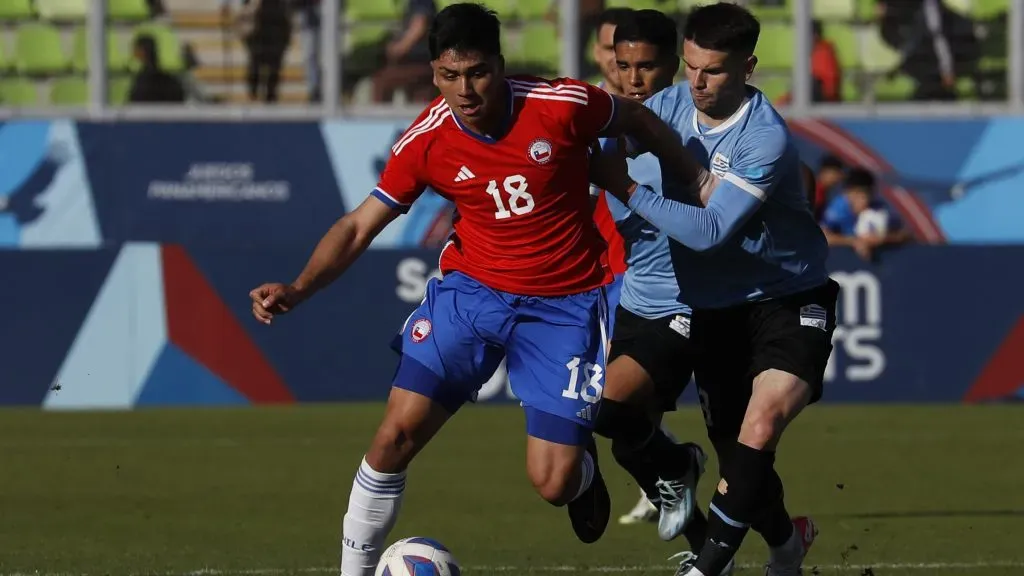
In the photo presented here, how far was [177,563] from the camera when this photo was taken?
775 centimetres

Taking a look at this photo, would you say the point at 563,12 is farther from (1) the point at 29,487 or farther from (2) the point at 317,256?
(2) the point at 317,256

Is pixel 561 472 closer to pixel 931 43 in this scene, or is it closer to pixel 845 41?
pixel 845 41

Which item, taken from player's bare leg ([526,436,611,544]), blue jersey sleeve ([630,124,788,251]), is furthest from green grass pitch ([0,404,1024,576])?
blue jersey sleeve ([630,124,788,251])

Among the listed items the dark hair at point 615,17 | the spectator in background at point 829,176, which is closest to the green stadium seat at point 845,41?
the spectator in background at point 829,176

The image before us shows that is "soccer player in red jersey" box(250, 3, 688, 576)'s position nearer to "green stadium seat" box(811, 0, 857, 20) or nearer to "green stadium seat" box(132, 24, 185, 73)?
"green stadium seat" box(811, 0, 857, 20)

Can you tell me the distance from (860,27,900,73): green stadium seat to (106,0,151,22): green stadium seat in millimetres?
7092

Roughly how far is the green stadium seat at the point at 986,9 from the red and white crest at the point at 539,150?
12.3 m

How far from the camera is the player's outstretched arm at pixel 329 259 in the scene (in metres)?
6.27

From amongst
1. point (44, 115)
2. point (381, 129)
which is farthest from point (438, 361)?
point (44, 115)

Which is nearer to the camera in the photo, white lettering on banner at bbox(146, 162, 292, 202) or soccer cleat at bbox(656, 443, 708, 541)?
soccer cleat at bbox(656, 443, 708, 541)

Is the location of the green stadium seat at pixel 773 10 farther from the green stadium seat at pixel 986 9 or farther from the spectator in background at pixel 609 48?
the spectator in background at pixel 609 48

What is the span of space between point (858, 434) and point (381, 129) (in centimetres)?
628

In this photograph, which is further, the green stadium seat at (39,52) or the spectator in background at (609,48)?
the green stadium seat at (39,52)

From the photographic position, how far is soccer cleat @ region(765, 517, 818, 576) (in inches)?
275
